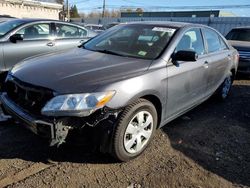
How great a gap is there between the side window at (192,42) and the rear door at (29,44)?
339 centimetres

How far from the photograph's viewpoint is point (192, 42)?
13.1 ft

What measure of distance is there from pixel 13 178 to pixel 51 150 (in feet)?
1.95

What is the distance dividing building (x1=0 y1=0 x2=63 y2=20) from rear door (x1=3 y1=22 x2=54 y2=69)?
21752mm

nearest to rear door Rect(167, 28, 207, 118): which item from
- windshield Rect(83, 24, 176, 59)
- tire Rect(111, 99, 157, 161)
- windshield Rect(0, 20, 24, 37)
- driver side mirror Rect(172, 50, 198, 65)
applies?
driver side mirror Rect(172, 50, 198, 65)

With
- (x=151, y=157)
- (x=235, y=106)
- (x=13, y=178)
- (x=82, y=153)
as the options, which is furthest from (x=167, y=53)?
Result: (x=235, y=106)

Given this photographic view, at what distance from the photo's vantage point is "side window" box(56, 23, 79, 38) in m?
6.36

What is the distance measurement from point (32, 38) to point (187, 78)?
12.6 ft

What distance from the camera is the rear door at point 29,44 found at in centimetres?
543

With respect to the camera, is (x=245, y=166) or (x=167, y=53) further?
(x=167, y=53)

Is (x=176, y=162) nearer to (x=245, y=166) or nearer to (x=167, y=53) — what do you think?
(x=245, y=166)

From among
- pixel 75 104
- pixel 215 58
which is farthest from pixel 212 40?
pixel 75 104

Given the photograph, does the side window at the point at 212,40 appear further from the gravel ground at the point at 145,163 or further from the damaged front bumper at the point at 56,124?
the damaged front bumper at the point at 56,124

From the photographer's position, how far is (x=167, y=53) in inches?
133

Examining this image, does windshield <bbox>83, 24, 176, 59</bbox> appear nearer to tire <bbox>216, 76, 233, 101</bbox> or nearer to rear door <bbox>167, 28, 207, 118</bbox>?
rear door <bbox>167, 28, 207, 118</bbox>
